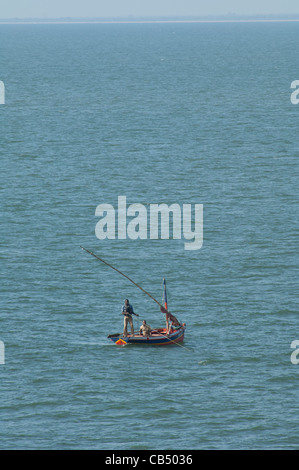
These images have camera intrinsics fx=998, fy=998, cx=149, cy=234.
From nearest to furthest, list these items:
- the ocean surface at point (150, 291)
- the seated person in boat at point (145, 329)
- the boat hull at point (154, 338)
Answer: the ocean surface at point (150, 291), the boat hull at point (154, 338), the seated person in boat at point (145, 329)

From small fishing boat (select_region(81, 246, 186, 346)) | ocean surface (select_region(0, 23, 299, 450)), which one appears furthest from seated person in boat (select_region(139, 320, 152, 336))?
ocean surface (select_region(0, 23, 299, 450))

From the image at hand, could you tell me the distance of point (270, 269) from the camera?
66375 mm

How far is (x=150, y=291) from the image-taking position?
2458 inches

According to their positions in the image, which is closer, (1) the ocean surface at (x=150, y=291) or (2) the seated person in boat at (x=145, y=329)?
(1) the ocean surface at (x=150, y=291)

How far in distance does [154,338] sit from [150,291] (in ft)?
30.5

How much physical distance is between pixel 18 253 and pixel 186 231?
13721mm

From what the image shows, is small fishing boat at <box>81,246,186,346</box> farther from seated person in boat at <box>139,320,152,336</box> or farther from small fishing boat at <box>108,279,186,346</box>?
seated person in boat at <box>139,320,152,336</box>

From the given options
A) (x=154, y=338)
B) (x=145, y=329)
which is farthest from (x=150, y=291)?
(x=154, y=338)

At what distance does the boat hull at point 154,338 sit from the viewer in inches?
2094

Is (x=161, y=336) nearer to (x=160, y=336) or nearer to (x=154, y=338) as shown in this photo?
(x=160, y=336)

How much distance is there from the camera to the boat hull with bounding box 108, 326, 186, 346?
53.2 m

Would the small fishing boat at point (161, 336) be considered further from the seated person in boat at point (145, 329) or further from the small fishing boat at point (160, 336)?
the seated person in boat at point (145, 329)

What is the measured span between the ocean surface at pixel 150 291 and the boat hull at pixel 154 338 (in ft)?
1.29

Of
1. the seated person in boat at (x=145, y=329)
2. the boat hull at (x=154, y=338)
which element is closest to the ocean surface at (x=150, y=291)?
the boat hull at (x=154, y=338)
